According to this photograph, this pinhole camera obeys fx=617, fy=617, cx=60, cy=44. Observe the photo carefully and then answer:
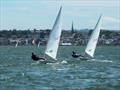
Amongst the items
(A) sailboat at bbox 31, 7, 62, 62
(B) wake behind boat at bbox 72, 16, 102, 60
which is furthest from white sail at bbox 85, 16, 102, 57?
(A) sailboat at bbox 31, 7, 62, 62

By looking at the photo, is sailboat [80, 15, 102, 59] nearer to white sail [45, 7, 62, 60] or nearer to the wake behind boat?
the wake behind boat

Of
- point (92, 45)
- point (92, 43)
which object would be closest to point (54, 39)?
point (92, 45)

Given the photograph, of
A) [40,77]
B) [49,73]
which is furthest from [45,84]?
[49,73]

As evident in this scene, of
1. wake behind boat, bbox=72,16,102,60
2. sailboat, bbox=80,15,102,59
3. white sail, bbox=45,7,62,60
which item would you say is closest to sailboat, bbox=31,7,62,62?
white sail, bbox=45,7,62,60

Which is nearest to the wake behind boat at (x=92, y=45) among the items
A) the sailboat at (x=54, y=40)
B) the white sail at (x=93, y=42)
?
the white sail at (x=93, y=42)

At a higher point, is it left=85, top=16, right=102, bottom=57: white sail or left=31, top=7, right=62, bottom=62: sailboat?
left=31, top=7, right=62, bottom=62: sailboat

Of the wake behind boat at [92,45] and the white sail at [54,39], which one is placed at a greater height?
the white sail at [54,39]

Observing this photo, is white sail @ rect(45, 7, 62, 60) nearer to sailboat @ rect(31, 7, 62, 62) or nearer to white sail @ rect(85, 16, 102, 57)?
sailboat @ rect(31, 7, 62, 62)

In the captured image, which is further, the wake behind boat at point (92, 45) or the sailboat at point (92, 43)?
the sailboat at point (92, 43)

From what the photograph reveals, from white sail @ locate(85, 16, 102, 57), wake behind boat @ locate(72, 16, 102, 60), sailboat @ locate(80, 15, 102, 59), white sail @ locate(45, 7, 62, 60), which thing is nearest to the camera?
white sail @ locate(45, 7, 62, 60)

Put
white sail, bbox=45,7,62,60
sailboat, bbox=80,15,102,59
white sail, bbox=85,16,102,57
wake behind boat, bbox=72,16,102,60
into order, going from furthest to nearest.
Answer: white sail, bbox=85,16,102,57 → sailboat, bbox=80,15,102,59 → wake behind boat, bbox=72,16,102,60 → white sail, bbox=45,7,62,60

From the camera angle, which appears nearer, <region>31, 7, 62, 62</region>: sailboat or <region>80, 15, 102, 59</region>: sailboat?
<region>31, 7, 62, 62</region>: sailboat

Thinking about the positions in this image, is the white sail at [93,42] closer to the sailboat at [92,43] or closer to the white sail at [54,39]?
the sailboat at [92,43]

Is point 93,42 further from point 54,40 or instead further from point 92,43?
point 54,40
